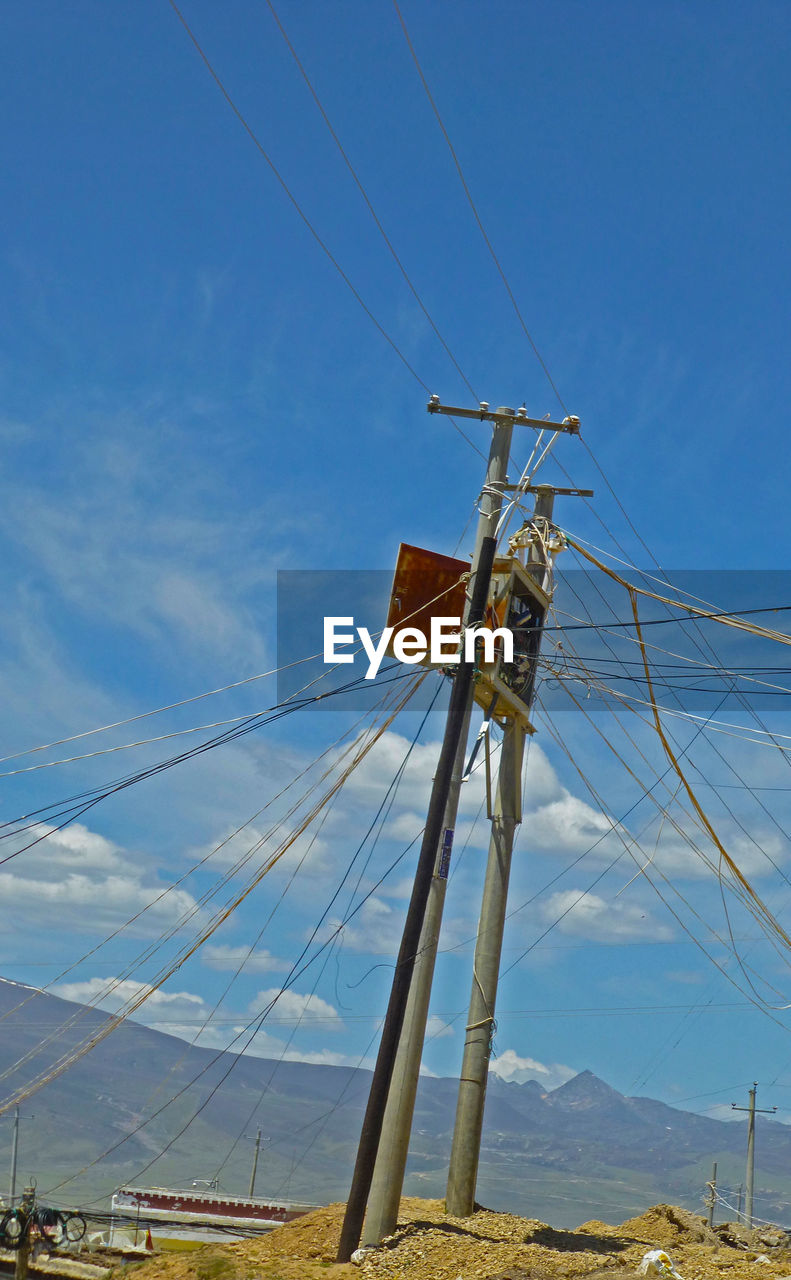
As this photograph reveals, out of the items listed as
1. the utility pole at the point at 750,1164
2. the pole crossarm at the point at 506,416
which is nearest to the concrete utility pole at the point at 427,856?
the pole crossarm at the point at 506,416

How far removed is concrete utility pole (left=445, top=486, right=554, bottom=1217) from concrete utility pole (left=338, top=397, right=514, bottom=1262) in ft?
8.82

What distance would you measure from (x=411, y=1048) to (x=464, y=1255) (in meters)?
2.91

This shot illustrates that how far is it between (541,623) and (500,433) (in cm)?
369

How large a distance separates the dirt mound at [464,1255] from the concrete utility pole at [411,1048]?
437 mm

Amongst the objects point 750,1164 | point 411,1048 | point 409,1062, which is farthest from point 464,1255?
point 750,1164

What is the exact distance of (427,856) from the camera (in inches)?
701

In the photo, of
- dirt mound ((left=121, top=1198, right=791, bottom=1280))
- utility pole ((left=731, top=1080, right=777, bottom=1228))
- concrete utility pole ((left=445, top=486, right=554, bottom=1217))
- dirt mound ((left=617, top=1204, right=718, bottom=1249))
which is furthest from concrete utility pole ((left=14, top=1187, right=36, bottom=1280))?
utility pole ((left=731, top=1080, right=777, bottom=1228))

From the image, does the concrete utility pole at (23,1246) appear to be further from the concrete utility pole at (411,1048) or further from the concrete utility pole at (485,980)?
the concrete utility pole at (485,980)

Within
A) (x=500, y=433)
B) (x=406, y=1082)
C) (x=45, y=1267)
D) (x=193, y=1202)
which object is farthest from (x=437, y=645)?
(x=193, y=1202)

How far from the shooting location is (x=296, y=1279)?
15438 millimetres

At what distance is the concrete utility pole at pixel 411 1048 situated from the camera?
17.3 metres

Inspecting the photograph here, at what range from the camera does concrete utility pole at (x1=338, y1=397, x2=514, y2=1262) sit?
16625mm

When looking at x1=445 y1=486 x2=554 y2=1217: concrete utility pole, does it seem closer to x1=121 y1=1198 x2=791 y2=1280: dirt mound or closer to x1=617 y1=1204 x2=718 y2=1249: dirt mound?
x1=121 y1=1198 x2=791 y2=1280: dirt mound

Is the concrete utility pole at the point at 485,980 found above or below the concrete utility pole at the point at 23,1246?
above
